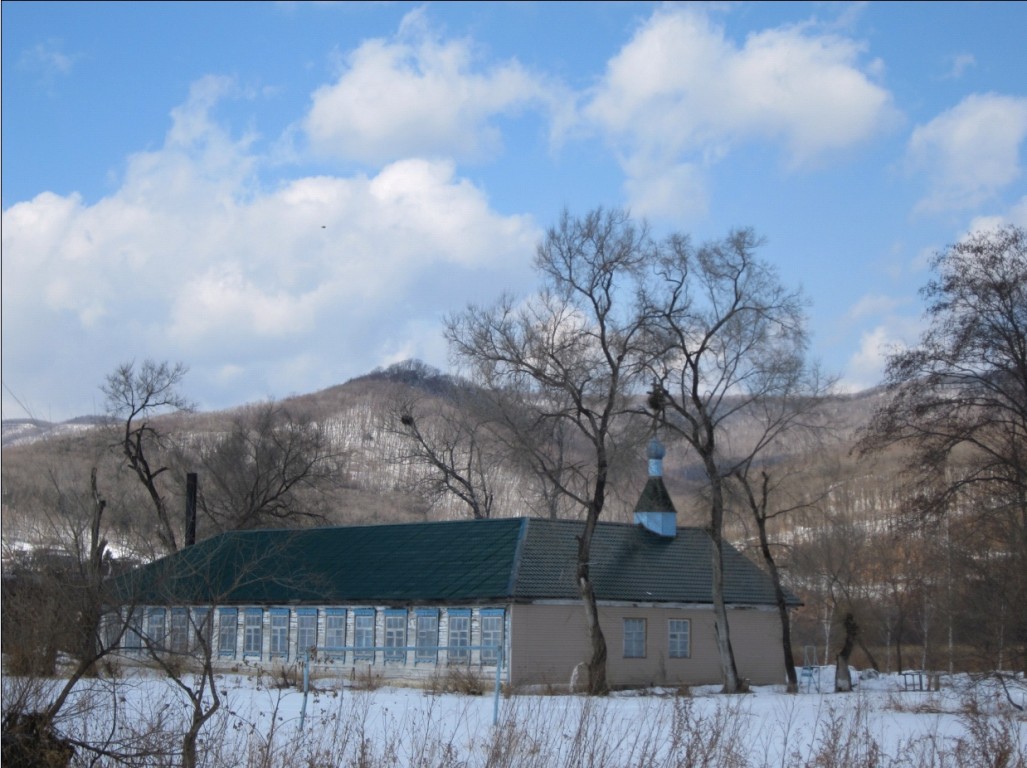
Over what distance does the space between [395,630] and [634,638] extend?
6926mm

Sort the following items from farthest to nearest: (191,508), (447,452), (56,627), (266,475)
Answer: (266,475)
(447,452)
(191,508)
(56,627)

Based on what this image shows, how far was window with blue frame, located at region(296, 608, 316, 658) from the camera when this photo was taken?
3531 cm

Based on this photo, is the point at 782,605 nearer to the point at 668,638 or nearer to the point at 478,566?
the point at 668,638

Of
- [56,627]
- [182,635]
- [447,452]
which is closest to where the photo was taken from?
[56,627]

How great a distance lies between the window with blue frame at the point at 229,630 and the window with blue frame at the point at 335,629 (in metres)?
3.94

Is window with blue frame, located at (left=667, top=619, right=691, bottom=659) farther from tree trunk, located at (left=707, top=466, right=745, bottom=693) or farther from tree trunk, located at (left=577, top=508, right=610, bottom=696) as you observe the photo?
tree trunk, located at (left=577, top=508, right=610, bottom=696)

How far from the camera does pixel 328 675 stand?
31469 millimetres

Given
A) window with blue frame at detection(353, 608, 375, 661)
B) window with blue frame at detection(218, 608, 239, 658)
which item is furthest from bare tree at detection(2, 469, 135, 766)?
window with blue frame at detection(218, 608, 239, 658)

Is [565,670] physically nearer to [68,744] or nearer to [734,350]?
[734,350]

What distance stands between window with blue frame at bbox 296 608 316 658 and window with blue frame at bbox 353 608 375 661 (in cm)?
156

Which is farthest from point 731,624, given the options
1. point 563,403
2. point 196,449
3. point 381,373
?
point 381,373

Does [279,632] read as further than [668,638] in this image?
Yes

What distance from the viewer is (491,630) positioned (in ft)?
103

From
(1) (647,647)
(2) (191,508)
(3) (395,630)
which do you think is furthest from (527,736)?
(2) (191,508)
